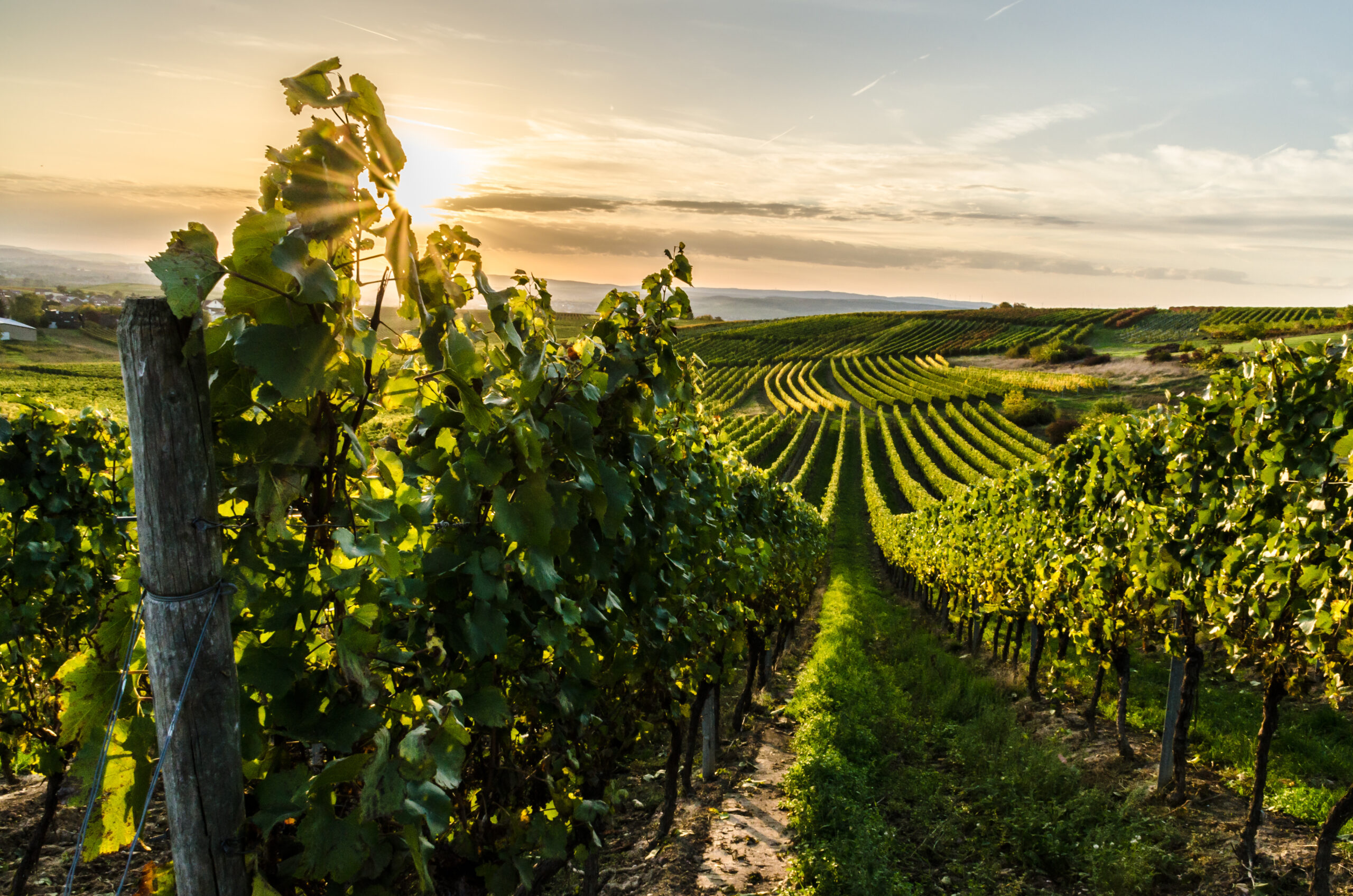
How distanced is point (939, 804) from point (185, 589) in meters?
7.96

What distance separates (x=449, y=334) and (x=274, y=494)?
48 centimetres

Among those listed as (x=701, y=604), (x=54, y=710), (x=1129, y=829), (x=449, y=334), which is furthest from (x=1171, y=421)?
(x=54, y=710)

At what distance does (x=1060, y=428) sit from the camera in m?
48.9

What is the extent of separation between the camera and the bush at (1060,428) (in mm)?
46906

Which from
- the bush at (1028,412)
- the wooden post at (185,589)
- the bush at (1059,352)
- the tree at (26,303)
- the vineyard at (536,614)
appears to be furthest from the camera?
the bush at (1059,352)

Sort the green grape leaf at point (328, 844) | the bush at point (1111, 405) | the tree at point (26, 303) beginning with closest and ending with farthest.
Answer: the green grape leaf at point (328, 844), the tree at point (26, 303), the bush at point (1111, 405)

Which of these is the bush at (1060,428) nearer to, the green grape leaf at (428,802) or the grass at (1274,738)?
the grass at (1274,738)

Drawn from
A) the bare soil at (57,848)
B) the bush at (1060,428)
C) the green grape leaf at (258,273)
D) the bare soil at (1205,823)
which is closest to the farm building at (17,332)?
the bare soil at (57,848)

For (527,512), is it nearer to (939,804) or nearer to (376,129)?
(376,129)

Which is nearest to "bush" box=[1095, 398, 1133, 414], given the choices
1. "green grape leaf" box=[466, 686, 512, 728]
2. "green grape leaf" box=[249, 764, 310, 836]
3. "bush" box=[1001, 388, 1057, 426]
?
"bush" box=[1001, 388, 1057, 426]

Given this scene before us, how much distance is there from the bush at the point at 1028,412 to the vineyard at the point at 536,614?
142 ft

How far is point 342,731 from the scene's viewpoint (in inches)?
63.8

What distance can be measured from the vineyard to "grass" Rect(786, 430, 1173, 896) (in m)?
0.05

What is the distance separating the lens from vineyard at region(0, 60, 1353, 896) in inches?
55.9
